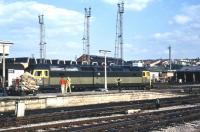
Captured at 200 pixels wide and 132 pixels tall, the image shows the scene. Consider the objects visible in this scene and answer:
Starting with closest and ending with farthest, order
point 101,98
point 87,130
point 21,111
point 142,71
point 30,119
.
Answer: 1. point 87,130
2. point 30,119
3. point 21,111
4. point 101,98
5. point 142,71

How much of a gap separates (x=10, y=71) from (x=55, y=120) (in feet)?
74.0

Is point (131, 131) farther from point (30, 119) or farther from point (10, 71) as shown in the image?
point (10, 71)

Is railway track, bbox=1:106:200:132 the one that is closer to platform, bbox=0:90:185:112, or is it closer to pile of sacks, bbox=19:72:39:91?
platform, bbox=0:90:185:112

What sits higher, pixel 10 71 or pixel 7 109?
pixel 10 71

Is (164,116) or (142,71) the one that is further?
(142,71)

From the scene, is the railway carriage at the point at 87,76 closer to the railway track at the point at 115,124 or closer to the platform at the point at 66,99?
the platform at the point at 66,99

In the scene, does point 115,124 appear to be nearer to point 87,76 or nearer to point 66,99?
point 66,99

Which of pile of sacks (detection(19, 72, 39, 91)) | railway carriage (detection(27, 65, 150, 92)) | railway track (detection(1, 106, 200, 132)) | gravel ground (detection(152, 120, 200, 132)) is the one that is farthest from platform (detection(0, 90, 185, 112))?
gravel ground (detection(152, 120, 200, 132))

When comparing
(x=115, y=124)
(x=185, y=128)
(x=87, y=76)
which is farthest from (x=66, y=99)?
(x=87, y=76)

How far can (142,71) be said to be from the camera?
5684cm

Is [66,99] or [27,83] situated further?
[27,83]

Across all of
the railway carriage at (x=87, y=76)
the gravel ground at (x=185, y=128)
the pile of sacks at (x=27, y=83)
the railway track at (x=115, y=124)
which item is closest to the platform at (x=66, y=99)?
the pile of sacks at (x=27, y=83)

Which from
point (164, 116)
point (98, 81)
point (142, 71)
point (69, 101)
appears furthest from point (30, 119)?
point (142, 71)

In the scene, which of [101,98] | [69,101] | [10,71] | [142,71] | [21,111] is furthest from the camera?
[142,71]
